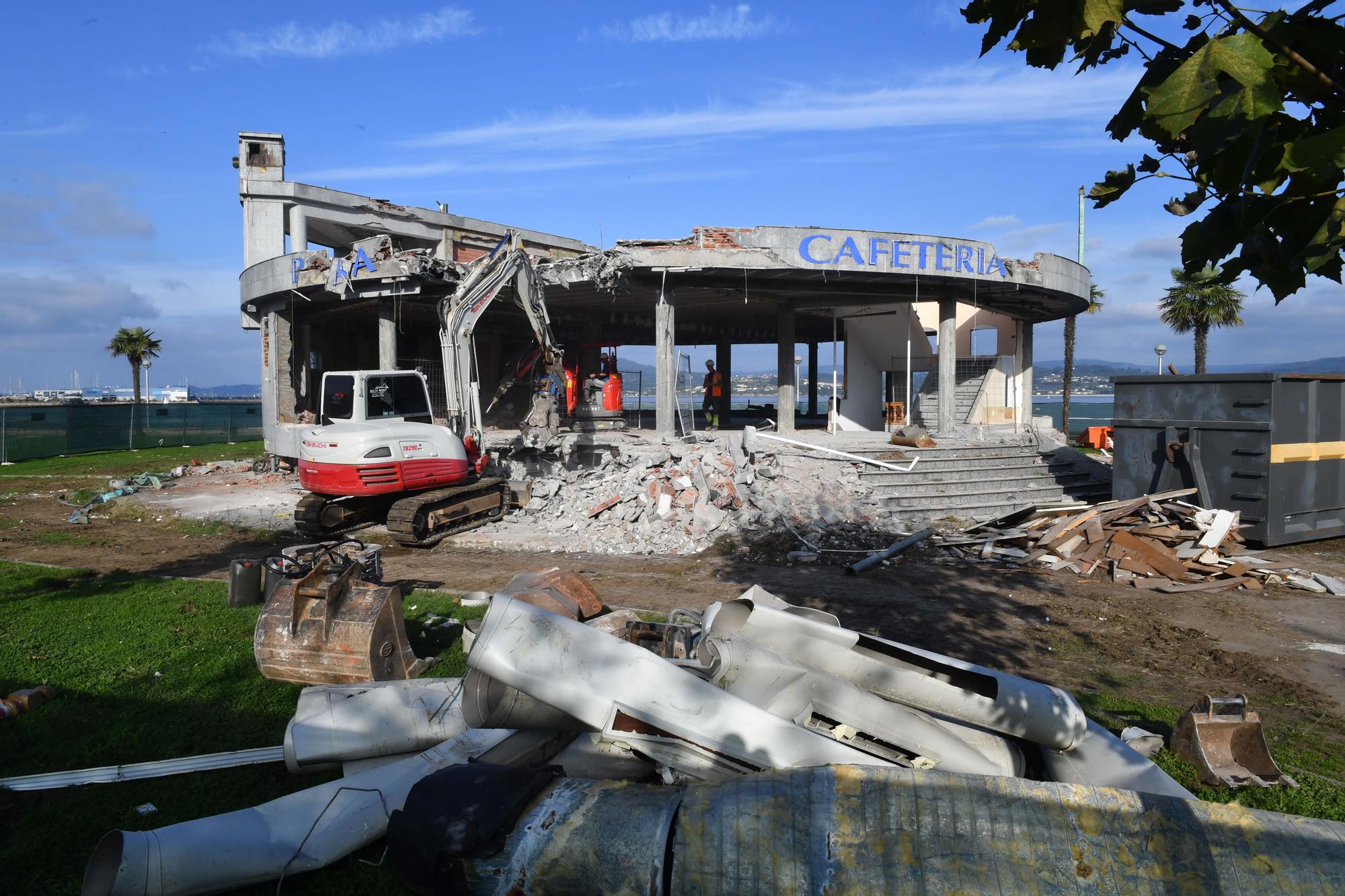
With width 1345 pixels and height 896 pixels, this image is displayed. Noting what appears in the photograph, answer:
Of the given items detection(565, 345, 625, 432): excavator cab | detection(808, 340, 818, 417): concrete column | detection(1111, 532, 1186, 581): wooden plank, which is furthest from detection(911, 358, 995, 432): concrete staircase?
detection(808, 340, 818, 417): concrete column

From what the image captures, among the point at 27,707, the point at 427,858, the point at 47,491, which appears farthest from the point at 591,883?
the point at 47,491

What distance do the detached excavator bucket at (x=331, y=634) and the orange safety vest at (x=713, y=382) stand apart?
61.1ft

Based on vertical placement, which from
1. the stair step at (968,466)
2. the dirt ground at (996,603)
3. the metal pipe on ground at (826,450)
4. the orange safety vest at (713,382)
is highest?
the orange safety vest at (713,382)

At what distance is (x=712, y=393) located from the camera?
24703 millimetres

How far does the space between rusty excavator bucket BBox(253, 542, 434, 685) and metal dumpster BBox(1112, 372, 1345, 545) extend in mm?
11715

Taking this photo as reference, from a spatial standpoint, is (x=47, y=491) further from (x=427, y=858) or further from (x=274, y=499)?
(x=427, y=858)

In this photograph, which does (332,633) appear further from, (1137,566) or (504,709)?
(1137,566)

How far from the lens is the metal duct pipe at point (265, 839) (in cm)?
343

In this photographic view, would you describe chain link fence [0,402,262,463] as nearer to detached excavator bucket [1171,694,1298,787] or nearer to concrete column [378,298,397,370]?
concrete column [378,298,397,370]

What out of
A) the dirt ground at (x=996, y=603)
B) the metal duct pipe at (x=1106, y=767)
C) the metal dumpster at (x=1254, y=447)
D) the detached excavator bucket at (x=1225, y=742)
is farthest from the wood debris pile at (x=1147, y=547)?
the metal duct pipe at (x=1106, y=767)

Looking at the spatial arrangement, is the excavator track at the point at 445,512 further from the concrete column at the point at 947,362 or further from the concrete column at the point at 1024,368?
the concrete column at the point at 1024,368

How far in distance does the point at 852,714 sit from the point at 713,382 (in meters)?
20.6

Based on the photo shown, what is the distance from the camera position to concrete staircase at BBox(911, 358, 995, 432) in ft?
71.9

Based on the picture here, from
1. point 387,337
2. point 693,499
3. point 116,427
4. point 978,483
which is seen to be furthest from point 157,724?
point 116,427
